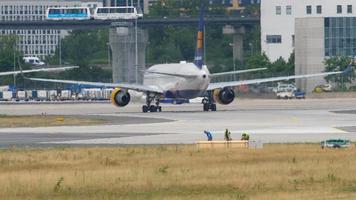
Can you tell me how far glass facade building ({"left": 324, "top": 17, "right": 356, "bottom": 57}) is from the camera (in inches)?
6649

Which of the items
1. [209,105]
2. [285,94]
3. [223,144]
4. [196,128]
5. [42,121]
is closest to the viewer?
[223,144]

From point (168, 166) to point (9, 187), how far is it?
30.2 ft

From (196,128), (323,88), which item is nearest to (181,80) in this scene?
(196,128)

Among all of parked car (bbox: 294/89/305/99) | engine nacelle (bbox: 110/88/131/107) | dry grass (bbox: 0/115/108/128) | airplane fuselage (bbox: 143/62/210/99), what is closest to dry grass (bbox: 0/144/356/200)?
dry grass (bbox: 0/115/108/128)

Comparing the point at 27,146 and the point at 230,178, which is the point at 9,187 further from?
the point at 27,146

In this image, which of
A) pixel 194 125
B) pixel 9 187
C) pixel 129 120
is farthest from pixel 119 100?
pixel 9 187

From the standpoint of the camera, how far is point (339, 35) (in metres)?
170

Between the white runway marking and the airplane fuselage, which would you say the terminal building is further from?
the white runway marking

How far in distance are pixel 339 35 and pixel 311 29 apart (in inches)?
174

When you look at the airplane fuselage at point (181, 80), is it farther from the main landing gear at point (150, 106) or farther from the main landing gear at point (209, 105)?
the main landing gear at point (150, 106)

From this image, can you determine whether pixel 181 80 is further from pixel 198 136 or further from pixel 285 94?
pixel 198 136

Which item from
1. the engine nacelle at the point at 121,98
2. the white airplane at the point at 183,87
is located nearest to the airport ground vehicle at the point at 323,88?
the white airplane at the point at 183,87

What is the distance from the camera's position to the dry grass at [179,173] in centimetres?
4662

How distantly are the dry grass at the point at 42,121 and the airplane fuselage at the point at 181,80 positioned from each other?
596 inches
